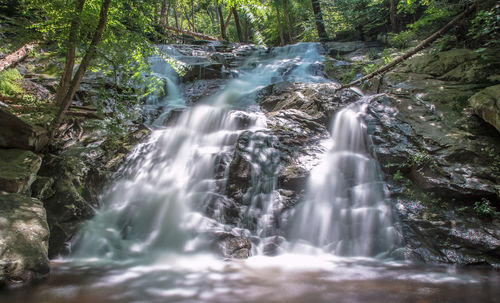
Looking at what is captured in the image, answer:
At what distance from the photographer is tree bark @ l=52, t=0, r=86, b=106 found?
4242mm

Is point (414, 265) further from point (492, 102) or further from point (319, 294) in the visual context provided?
point (492, 102)

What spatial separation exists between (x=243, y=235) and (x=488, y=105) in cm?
486

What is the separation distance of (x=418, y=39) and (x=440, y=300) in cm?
1015

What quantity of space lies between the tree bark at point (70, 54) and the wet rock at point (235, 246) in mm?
3898

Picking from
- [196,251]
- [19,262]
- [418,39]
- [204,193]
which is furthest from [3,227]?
[418,39]

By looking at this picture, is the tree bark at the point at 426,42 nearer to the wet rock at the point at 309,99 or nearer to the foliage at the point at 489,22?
the wet rock at the point at 309,99

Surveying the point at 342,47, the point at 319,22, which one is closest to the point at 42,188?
the point at 342,47

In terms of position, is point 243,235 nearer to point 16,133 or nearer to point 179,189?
point 179,189

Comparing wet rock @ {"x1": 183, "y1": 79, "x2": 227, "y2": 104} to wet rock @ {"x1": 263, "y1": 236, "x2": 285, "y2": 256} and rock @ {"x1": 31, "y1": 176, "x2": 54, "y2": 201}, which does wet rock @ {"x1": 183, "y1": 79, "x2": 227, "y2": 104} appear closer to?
rock @ {"x1": 31, "y1": 176, "x2": 54, "y2": 201}

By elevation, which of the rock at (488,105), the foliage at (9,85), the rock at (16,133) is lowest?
the rock at (16,133)

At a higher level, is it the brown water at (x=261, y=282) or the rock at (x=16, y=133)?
the rock at (x=16, y=133)

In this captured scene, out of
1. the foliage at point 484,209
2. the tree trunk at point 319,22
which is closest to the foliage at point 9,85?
the foliage at point 484,209

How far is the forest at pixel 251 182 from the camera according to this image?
10.0 feet

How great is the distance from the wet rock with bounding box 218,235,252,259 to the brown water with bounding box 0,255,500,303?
0.61ft
